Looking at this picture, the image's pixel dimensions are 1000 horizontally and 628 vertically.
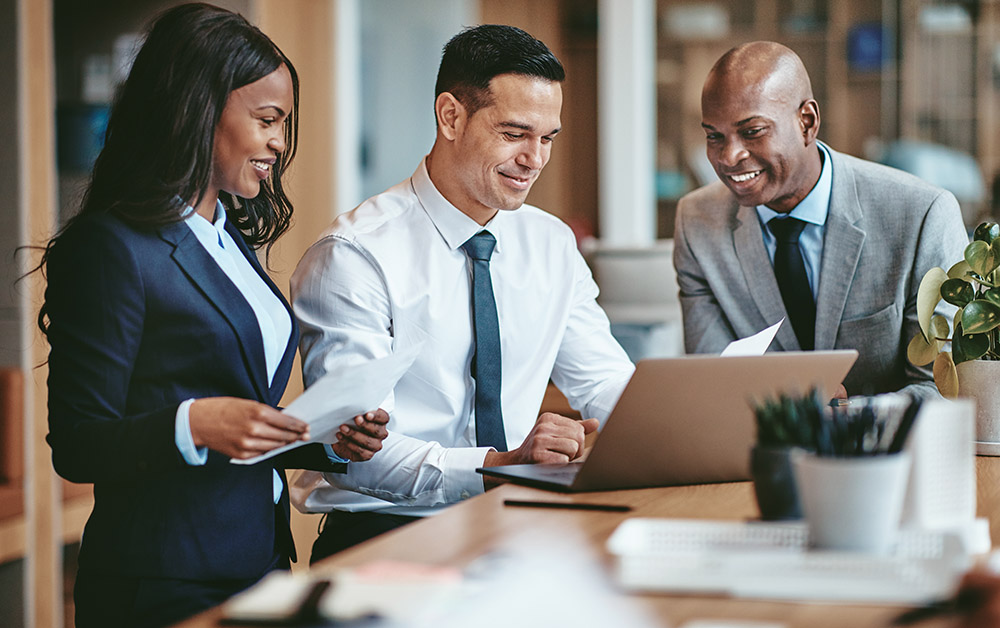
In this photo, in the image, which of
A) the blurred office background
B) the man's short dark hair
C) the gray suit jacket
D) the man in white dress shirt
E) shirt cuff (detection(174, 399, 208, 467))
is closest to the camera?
shirt cuff (detection(174, 399, 208, 467))

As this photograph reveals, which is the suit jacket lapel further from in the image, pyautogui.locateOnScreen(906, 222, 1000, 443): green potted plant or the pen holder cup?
the pen holder cup

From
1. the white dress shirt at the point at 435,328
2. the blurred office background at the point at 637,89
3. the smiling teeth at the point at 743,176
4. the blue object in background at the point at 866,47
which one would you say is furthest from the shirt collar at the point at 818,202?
the blue object in background at the point at 866,47

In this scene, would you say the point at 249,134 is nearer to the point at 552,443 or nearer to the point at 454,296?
the point at 454,296

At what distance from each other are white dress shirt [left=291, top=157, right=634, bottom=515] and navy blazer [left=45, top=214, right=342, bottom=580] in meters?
0.27

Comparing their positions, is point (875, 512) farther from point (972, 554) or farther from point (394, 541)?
point (394, 541)

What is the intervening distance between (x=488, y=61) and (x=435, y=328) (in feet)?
1.61

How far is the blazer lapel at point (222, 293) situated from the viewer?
4.56ft

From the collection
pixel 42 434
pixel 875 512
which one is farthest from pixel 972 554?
pixel 42 434

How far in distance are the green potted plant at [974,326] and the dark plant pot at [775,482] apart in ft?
2.06

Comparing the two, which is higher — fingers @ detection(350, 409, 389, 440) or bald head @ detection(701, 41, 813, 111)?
bald head @ detection(701, 41, 813, 111)

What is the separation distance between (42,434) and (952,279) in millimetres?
2299

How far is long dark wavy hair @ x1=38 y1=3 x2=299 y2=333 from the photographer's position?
1390 millimetres

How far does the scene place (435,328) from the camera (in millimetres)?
1808

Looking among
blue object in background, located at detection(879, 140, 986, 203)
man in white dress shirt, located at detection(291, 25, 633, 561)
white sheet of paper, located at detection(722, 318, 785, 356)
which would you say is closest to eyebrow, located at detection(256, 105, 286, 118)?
man in white dress shirt, located at detection(291, 25, 633, 561)
